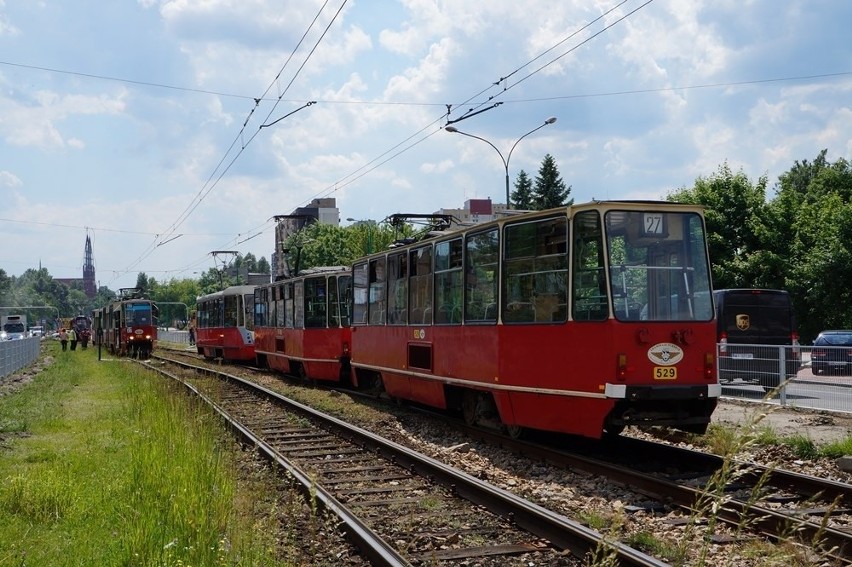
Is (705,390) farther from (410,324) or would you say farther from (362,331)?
(362,331)

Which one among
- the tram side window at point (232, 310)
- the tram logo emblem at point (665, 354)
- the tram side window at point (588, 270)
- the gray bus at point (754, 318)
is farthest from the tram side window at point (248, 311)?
the tram logo emblem at point (665, 354)

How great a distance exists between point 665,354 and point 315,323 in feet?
45.3

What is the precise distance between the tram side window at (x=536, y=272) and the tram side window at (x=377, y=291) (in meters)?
5.75

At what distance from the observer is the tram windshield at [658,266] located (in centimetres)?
1053

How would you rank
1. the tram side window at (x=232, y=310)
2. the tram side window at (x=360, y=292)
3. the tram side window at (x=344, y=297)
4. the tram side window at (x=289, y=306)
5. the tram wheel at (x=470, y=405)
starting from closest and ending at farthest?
the tram wheel at (x=470, y=405) → the tram side window at (x=360, y=292) → the tram side window at (x=344, y=297) → the tram side window at (x=289, y=306) → the tram side window at (x=232, y=310)

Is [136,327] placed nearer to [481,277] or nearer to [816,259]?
[816,259]

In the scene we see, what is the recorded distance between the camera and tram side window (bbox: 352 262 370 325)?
Answer: 60.9ft

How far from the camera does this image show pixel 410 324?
1573cm

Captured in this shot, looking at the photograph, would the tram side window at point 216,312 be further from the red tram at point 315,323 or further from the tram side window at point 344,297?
the tram side window at point 344,297

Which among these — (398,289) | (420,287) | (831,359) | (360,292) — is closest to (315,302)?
(360,292)

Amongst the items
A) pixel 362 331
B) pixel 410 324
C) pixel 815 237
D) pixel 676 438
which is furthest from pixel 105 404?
pixel 815 237

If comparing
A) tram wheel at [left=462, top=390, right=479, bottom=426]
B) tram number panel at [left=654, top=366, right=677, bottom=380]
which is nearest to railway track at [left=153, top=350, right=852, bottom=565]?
tram number panel at [left=654, top=366, right=677, bottom=380]

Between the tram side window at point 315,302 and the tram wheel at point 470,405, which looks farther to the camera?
the tram side window at point 315,302

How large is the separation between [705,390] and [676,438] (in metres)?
2.45
